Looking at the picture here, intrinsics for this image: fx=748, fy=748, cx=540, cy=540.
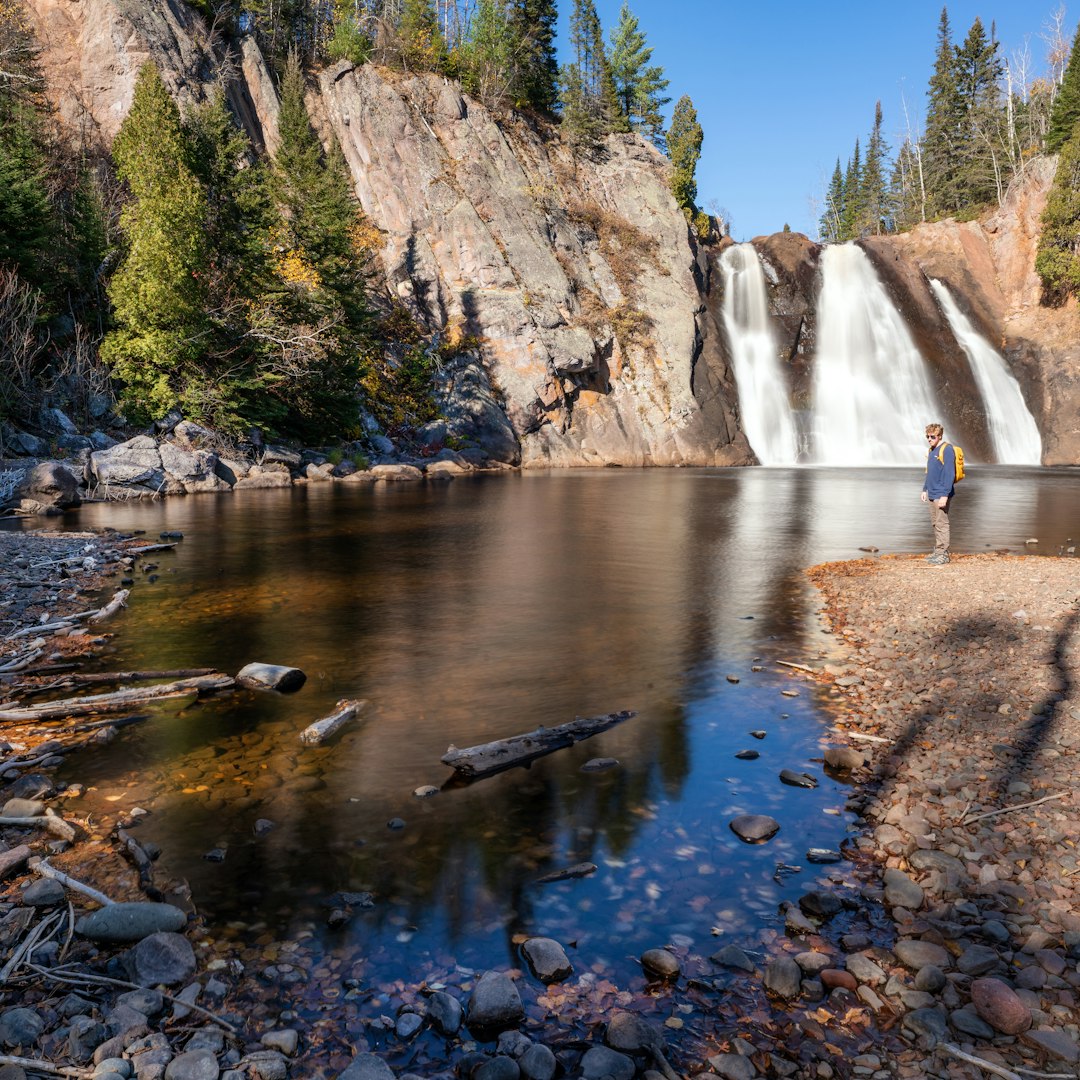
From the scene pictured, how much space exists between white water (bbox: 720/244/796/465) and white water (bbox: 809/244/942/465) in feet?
7.24

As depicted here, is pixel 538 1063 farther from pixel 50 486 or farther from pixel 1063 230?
pixel 1063 230

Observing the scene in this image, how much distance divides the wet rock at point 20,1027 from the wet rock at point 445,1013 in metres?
1.66

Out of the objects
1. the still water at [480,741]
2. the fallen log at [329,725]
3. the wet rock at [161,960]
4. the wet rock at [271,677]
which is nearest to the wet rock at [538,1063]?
the still water at [480,741]

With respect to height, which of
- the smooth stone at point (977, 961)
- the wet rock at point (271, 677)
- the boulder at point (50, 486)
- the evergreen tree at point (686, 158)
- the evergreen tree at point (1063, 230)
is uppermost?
the evergreen tree at point (686, 158)

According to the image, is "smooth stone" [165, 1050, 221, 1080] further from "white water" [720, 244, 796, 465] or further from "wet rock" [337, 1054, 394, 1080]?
"white water" [720, 244, 796, 465]

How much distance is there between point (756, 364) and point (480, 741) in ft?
171

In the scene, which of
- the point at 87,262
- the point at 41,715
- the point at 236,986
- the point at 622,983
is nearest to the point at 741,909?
the point at 622,983

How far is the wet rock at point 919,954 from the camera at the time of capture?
3.76 m

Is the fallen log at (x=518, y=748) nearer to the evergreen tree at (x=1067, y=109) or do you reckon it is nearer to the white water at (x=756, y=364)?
the white water at (x=756, y=364)

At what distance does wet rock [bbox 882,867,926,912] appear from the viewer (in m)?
4.29

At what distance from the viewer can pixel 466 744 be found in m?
6.79

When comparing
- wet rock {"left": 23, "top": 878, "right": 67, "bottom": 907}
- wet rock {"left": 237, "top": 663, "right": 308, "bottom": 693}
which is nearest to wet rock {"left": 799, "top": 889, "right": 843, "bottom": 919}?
wet rock {"left": 23, "top": 878, "right": 67, "bottom": 907}

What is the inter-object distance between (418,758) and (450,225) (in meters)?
53.9

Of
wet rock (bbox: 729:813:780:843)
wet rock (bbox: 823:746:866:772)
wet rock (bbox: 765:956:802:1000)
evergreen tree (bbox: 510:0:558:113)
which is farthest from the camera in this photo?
evergreen tree (bbox: 510:0:558:113)
